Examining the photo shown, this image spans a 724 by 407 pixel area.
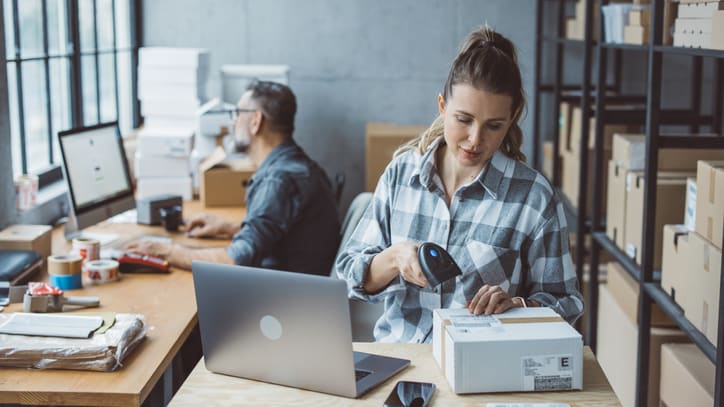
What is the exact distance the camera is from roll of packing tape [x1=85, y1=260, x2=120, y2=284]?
2.99m

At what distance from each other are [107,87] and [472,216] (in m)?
3.49

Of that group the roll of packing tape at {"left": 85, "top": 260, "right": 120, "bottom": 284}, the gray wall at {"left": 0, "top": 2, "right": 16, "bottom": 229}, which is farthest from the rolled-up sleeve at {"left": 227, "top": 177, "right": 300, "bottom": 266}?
the gray wall at {"left": 0, "top": 2, "right": 16, "bottom": 229}

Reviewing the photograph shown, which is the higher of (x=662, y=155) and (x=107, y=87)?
(x=107, y=87)

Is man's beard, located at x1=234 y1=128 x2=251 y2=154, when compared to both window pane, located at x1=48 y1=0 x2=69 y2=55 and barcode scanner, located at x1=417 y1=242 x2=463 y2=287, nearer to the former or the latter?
window pane, located at x1=48 y1=0 x2=69 y2=55

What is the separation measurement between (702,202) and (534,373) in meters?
1.14

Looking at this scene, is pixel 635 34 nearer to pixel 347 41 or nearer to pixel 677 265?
pixel 677 265

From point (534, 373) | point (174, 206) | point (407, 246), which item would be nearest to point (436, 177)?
point (407, 246)

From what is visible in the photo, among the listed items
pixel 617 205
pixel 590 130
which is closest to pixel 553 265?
pixel 617 205

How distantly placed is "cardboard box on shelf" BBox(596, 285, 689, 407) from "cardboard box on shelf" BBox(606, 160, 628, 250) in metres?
0.28

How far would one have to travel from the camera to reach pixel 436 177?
7.65 ft

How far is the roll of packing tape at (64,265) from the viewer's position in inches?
113

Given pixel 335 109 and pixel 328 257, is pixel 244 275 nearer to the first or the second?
pixel 328 257

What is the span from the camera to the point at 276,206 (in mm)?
3299

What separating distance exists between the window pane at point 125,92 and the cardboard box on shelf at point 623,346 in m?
3.02
